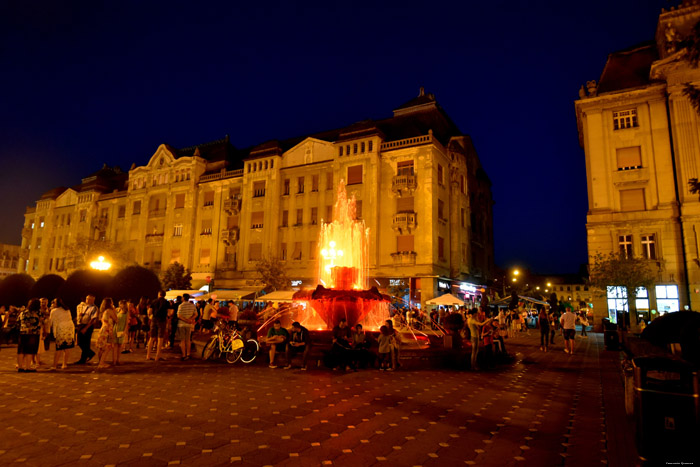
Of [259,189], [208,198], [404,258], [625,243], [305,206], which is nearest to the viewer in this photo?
[625,243]

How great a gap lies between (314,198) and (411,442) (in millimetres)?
33676

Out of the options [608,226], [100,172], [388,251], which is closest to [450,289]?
[388,251]

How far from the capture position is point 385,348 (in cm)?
1245

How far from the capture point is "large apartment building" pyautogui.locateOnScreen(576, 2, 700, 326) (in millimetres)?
26219

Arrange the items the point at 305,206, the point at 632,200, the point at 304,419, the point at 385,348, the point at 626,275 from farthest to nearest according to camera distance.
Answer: the point at 305,206, the point at 632,200, the point at 626,275, the point at 385,348, the point at 304,419

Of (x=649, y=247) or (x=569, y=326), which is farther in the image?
(x=649, y=247)

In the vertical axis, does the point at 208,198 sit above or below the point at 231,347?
above

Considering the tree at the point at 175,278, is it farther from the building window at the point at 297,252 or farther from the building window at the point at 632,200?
the building window at the point at 632,200

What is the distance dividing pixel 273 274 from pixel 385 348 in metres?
24.1

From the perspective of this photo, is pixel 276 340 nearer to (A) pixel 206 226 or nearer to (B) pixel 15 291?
(B) pixel 15 291

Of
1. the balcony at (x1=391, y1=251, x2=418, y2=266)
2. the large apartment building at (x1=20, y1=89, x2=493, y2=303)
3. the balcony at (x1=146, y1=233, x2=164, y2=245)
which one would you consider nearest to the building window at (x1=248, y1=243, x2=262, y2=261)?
the large apartment building at (x1=20, y1=89, x2=493, y2=303)

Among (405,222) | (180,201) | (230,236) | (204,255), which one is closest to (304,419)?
(405,222)

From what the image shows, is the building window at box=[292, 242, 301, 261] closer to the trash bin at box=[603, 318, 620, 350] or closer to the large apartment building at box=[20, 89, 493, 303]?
the large apartment building at box=[20, 89, 493, 303]

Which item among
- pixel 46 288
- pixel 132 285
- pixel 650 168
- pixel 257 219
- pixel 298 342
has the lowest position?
pixel 298 342
